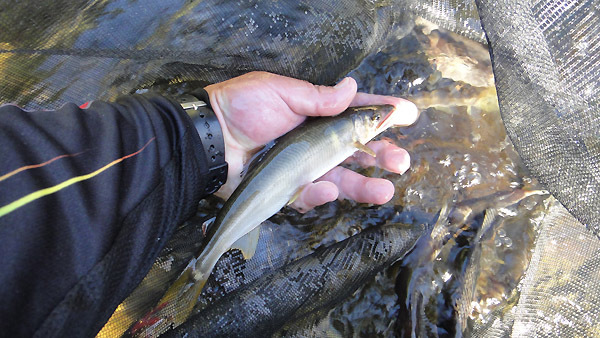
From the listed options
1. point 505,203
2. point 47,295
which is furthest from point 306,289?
point 505,203

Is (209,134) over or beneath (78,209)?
beneath

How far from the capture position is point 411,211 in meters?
2.49

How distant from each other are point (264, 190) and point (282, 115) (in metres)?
0.50

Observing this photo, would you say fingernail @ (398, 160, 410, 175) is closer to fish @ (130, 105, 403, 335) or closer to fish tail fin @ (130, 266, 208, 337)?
fish @ (130, 105, 403, 335)

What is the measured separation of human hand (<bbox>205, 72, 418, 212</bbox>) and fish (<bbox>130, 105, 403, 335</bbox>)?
0.10 m

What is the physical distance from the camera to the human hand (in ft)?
7.12

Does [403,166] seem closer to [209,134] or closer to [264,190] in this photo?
[264,190]

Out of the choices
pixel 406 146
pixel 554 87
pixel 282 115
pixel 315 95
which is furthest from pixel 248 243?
pixel 554 87

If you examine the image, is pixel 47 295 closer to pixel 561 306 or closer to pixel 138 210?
pixel 138 210

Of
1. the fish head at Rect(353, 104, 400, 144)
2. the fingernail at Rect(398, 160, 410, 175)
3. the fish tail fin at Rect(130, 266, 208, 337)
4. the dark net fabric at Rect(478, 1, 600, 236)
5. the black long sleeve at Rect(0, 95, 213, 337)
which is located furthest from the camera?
the fingernail at Rect(398, 160, 410, 175)

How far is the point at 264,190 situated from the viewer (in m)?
1.98

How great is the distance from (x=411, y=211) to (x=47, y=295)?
6.54 ft

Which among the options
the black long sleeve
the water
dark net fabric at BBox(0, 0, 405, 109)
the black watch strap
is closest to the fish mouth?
the water

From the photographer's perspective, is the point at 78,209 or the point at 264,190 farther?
the point at 264,190
